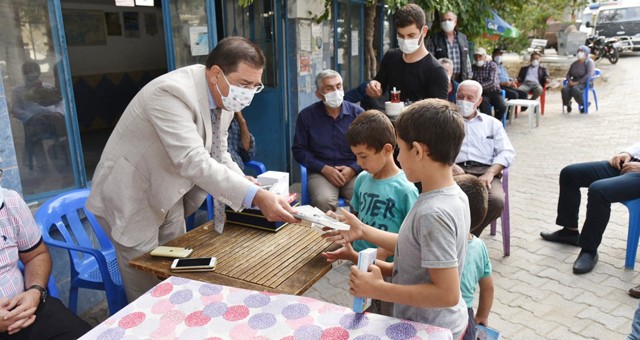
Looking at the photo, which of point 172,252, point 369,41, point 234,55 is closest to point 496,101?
point 369,41

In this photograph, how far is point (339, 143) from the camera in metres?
4.41

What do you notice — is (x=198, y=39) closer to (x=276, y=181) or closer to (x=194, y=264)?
(x=276, y=181)

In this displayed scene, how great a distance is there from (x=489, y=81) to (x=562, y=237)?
18.8 ft

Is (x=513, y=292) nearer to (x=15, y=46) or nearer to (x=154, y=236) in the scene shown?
(x=154, y=236)

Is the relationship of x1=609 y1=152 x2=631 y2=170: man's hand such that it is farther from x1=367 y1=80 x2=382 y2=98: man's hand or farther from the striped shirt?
the striped shirt

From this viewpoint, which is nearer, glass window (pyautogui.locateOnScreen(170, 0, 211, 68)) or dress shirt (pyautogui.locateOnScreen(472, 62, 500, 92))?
glass window (pyautogui.locateOnScreen(170, 0, 211, 68))

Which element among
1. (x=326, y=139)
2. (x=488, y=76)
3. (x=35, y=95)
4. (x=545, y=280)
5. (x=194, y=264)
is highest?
(x=35, y=95)

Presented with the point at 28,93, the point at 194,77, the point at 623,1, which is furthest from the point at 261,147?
the point at 623,1

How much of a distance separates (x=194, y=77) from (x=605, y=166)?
3581mm

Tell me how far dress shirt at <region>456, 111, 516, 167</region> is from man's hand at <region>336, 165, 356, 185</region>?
36.3 inches

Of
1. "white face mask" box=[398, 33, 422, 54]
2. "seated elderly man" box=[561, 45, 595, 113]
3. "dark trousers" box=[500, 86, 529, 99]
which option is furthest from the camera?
"seated elderly man" box=[561, 45, 595, 113]

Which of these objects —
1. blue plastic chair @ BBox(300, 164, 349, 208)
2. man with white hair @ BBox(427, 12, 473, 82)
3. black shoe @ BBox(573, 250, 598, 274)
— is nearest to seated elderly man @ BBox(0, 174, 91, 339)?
blue plastic chair @ BBox(300, 164, 349, 208)

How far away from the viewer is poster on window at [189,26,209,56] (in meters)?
4.42

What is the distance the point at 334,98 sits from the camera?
14.1 feet
